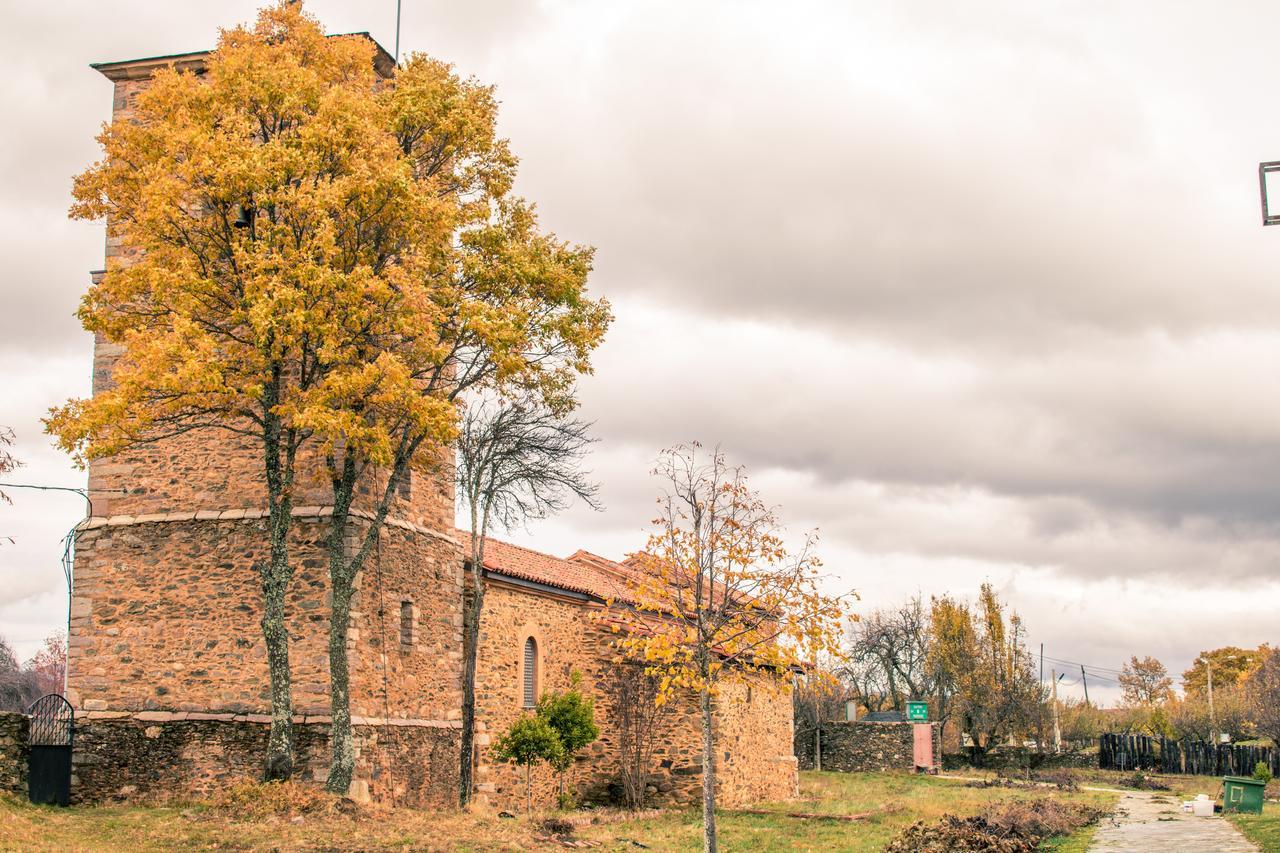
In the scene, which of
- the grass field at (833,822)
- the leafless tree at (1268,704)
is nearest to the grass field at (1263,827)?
the grass field at (833,822)

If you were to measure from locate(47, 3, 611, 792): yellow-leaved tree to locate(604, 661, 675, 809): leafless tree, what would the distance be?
10693 millimetres

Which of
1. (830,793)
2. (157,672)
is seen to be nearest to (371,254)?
(157,672)

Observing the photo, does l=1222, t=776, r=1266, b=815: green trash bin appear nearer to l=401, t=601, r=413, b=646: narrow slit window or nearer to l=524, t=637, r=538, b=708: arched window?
l=524, t=637, r=538, b=708: arched window

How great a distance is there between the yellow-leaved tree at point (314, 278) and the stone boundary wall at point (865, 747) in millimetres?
33261

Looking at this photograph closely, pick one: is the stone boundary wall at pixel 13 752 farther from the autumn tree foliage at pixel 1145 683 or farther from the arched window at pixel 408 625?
the autumn tree foliage at pixel 1145 683

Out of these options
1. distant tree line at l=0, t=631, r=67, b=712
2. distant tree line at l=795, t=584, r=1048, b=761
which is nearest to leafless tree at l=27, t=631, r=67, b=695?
distant tree line at l=0, t=631, r=67, b=712

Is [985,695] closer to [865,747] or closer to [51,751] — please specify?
[865,747]

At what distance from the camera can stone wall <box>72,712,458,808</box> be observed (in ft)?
63.8

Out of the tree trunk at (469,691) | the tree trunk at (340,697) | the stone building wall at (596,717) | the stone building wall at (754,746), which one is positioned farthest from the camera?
the stone building wall at (754,746)

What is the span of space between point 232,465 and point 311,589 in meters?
3.04

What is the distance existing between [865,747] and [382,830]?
120 ft

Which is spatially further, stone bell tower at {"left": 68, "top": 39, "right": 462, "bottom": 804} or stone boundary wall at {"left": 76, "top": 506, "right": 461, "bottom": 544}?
stone boundary wall at {"left": 76, "top": 506, "right": 461, "bottom": 544}

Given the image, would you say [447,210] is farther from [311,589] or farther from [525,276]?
[311,589]

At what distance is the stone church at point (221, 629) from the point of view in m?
19.9
